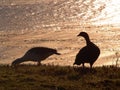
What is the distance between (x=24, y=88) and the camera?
14016 millimetres

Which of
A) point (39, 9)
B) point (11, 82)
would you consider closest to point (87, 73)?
point (11, 82)

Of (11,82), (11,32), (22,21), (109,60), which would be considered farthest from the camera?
(22,21)

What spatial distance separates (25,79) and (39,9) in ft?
149

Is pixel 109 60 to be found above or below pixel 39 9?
below

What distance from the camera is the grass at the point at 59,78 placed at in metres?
14.3

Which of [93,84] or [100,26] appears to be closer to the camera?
[93,84]

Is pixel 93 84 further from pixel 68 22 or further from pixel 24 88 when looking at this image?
pixel 68 22

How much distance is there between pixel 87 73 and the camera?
16406mm

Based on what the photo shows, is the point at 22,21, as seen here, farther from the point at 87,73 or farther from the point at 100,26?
the point at 87,73

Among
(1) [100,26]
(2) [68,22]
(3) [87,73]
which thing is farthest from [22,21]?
(3) [87,73]

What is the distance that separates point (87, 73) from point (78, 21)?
39184 mm

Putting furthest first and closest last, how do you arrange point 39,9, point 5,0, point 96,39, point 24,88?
point 5,0 < point 39,9 < point 96,39 < point 24,88

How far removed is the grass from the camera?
562 inches

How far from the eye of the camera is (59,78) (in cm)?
1568
